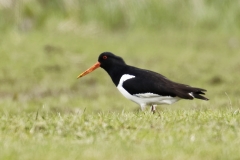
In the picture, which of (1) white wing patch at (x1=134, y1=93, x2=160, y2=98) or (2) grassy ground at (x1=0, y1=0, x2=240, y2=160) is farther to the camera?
(1) white wing patch at (x1=134, y1=93, x2=160, y2=98)

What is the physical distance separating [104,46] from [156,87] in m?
Answer: 12.9

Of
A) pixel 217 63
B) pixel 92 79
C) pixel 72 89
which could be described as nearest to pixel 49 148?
pixel 72 89

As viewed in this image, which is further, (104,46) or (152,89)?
(104,46)

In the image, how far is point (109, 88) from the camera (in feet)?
57.1

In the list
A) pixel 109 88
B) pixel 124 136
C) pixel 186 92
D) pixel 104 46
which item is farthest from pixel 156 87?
pixel 104 46

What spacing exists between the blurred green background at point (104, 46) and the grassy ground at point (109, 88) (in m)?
0.04

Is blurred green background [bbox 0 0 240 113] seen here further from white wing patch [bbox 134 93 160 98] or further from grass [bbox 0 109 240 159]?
grass [bbox 0 109 240 159]

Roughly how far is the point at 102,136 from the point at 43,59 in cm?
1247

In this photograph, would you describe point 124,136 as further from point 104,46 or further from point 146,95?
point 104,46

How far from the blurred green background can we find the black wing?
4046 millimetres

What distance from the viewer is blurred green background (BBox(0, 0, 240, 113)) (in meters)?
16.2

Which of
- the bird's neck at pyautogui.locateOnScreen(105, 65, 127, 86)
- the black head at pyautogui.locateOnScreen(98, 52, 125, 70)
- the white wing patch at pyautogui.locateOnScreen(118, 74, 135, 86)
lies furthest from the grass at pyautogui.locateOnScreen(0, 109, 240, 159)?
the black head at pyautogui.locateOnScreen(98, 52, 125, 70)

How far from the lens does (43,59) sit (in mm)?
19266

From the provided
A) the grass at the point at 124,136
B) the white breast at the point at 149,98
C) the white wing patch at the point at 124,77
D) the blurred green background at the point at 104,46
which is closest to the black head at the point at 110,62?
the white wing patch at the point at 124,77
